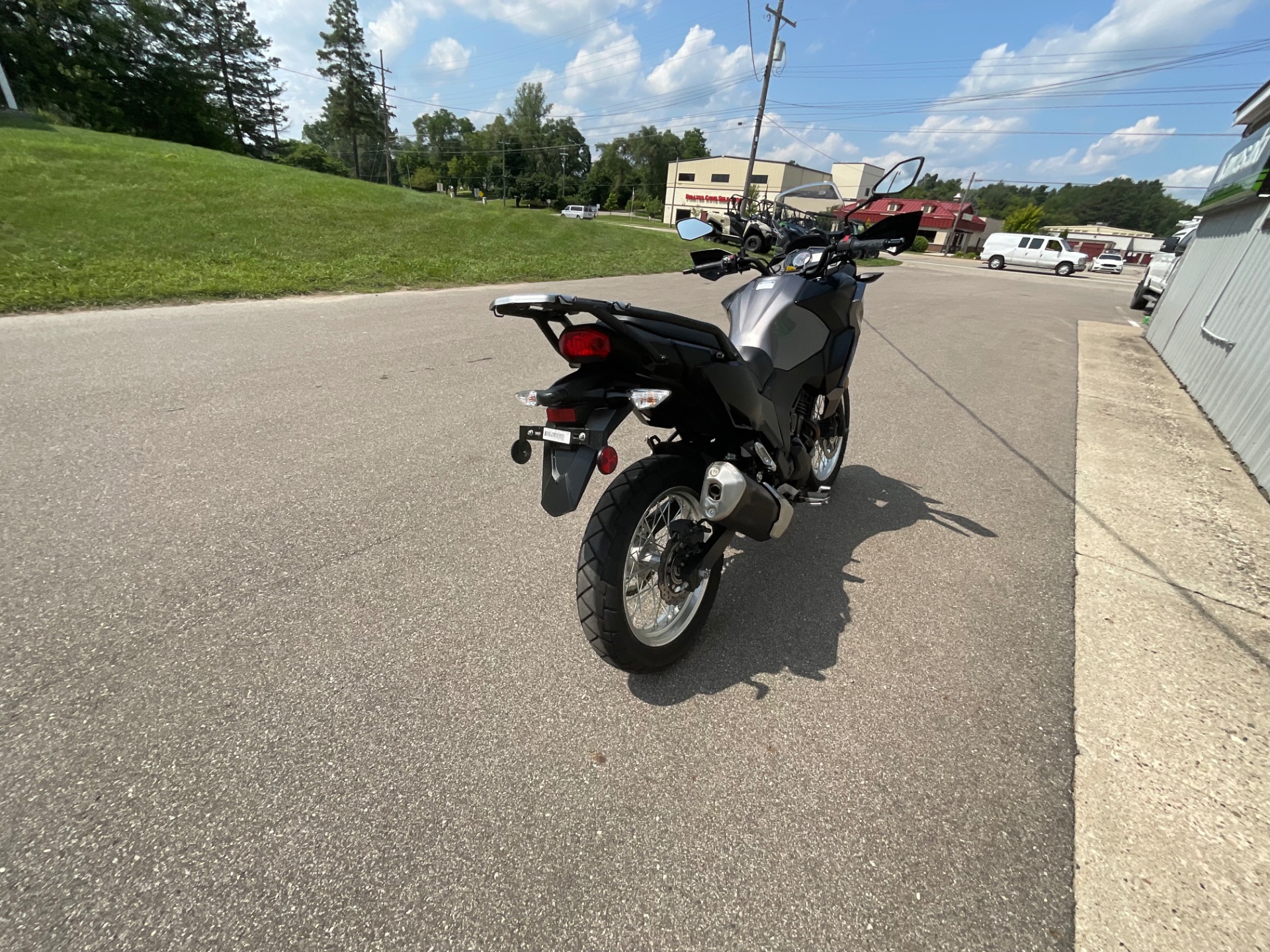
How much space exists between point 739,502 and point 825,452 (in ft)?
6.19

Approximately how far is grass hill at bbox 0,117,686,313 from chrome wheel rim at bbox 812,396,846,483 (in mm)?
8281

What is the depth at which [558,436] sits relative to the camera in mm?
1786

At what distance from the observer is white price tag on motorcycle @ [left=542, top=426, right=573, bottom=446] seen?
178 centimetres

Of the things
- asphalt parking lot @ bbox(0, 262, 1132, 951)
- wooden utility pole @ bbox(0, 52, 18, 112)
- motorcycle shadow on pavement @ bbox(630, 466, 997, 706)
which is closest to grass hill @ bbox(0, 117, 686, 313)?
wooden utility pole @ bbox(0, 52, 18, 112)

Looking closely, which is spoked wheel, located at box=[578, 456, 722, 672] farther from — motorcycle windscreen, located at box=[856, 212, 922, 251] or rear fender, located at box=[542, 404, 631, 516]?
motorcycle windscreen, located at box=[856, 212, 922, 251]

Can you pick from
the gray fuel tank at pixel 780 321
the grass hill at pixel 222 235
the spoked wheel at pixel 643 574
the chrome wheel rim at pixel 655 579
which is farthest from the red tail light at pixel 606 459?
the grass hill at pixel 222 235

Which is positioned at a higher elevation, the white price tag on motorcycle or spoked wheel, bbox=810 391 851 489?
the white price tag on motorcycle

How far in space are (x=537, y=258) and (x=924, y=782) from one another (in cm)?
1492

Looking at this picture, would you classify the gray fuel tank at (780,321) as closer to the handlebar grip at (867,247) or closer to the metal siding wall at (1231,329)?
the handlebar grip at (867,247)

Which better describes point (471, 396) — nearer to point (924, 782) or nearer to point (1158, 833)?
point (924, 782)

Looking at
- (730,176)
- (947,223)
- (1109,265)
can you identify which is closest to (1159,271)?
(1109,265)

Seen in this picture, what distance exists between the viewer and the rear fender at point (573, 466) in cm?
175

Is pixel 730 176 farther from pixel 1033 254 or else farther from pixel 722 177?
pixel 1033 254

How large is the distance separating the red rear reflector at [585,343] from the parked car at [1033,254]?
35.4 meters
